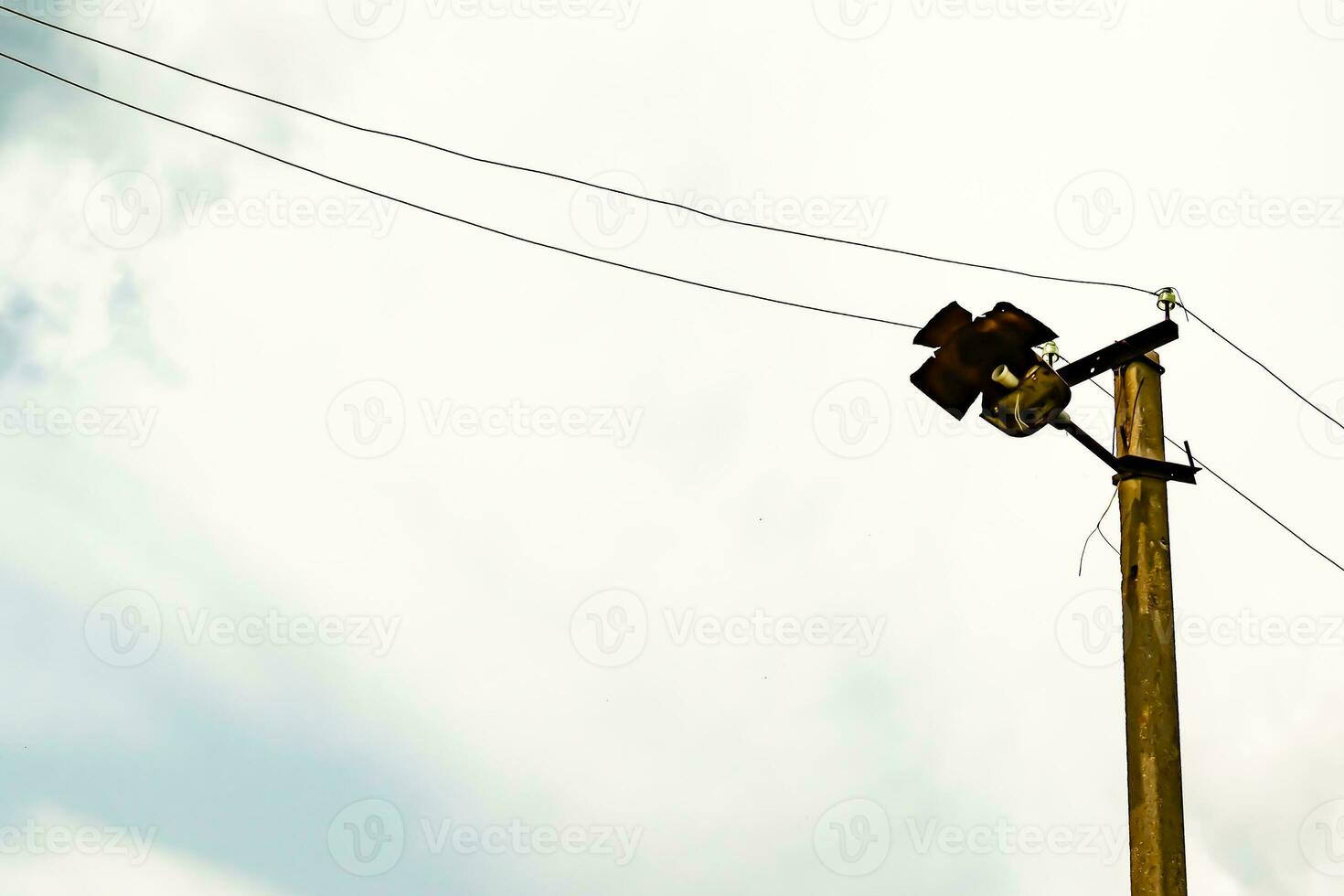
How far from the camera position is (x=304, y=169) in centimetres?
Result: 862

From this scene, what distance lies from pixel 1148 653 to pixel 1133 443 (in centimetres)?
113

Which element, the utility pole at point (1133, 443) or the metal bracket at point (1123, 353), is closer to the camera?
the utility pole at point (1133, 443)

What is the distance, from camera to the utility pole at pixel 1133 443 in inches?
216

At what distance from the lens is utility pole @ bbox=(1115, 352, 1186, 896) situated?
5359 millimetres

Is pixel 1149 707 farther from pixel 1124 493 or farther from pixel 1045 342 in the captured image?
pixel 1045 342

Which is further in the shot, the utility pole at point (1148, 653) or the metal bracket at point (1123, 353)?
the metal bracket at point (1123, 353)

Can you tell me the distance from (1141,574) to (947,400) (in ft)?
4.20

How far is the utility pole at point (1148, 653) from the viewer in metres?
5.36

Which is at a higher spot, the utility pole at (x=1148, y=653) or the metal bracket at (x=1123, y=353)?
the metal bracket at (x=1123, y=353)

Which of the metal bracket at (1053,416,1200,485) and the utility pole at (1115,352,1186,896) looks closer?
the utility pole at (1115,352,1186,896)

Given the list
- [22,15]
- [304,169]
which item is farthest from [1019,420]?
[22,15]

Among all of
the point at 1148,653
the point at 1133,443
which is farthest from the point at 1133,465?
the point at 1148,653

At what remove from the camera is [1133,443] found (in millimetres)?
6227

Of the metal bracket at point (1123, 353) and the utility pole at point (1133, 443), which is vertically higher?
the metal bracket at point (1123, 353)
